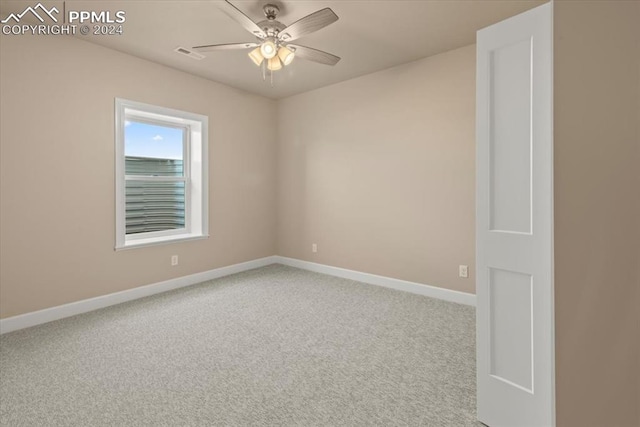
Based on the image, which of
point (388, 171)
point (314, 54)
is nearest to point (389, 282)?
point (388, 171)

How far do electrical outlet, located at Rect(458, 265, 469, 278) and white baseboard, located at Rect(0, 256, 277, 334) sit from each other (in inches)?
119

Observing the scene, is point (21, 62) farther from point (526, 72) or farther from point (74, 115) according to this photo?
point (526, 72)

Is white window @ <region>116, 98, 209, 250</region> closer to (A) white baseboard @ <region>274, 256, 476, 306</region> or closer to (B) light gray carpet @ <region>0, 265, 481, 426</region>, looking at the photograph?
(B) light gray carpet @ <region>0, 265, 481, 426</region>

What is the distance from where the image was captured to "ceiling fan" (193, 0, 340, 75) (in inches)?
82.0

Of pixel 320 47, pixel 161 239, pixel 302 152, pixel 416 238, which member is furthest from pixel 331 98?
pixel 161 239

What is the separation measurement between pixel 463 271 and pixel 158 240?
3.61 m

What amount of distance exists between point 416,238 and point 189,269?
2960 millimetres

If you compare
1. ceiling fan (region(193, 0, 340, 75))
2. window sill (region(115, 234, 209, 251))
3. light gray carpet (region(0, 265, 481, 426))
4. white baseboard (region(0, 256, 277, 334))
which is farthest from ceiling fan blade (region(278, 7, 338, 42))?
white baseboard (region(0, 256, 277, 334))

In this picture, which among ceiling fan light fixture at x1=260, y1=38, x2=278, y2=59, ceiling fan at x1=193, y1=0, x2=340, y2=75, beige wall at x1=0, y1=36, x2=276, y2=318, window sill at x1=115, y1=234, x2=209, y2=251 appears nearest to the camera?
ceiling fan at x1=193, y1=0, x2=340, y2=75

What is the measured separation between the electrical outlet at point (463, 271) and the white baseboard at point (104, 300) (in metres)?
3.03

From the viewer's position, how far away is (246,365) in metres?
2.12
